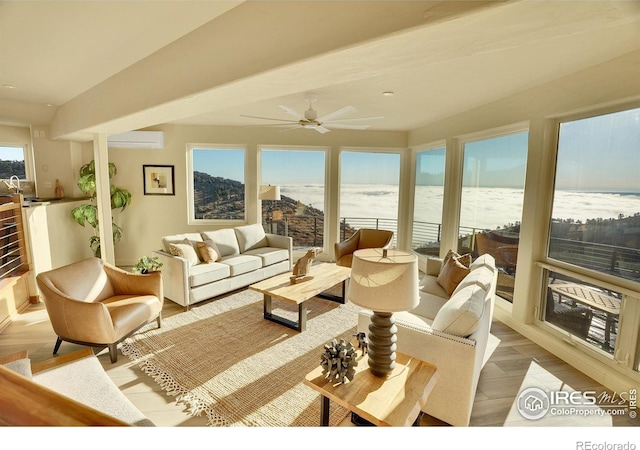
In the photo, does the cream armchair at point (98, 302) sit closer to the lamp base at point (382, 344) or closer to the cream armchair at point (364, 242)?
the lamp base at point (382, 344)

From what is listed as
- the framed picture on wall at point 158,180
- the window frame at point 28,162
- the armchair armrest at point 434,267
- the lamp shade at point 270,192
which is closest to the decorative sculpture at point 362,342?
the armchair armrest at point 434,267

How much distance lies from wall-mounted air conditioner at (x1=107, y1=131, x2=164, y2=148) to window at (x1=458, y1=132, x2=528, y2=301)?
539 centimetres

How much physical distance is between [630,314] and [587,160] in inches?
57.4

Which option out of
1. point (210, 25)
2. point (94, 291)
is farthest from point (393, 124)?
point (94, 291)

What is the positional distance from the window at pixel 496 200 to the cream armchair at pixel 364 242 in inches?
48.4

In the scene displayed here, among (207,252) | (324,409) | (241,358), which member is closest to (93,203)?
(207,252)

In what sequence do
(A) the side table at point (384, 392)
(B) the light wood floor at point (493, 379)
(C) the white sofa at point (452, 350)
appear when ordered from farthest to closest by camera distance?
(B) the light wood floor at point (493, 379)
(C) the white sofa at point (452, 350)
(A) the side table at point (384, 392)

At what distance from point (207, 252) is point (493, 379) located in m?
3.78

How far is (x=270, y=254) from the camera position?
203 inches

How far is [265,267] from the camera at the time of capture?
5.04 metres

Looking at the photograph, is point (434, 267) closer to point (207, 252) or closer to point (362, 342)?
point (362, 342)

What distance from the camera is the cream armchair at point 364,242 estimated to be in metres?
5.40

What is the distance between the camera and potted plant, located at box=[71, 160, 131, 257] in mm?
5020
